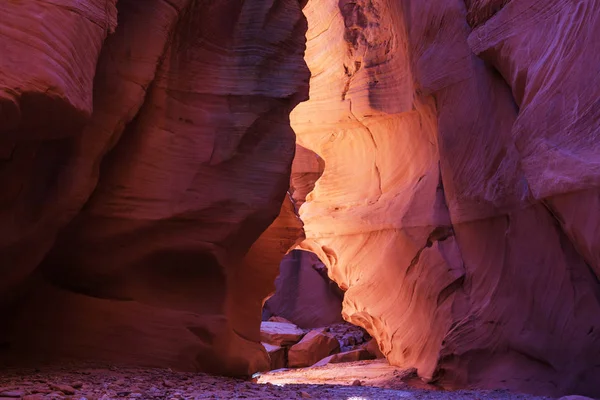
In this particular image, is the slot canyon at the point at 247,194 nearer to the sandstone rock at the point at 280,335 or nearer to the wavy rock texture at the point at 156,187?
the wavy rock texture at the point at 156,187

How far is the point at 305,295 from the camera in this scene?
1989 cm

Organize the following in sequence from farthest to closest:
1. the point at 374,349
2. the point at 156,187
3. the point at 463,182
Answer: the point at 374,349 < the point at 463,182 < the point at 156,187

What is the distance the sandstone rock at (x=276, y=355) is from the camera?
48.7ft

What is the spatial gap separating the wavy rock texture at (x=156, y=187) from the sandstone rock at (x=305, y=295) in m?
12.6

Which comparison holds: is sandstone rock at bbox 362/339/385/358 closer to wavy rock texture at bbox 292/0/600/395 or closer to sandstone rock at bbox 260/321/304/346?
sandstone rock at bbox 260/321/304/346

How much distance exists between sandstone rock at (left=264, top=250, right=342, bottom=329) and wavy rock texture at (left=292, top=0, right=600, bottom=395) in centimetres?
669

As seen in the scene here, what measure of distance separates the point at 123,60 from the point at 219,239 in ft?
6.53

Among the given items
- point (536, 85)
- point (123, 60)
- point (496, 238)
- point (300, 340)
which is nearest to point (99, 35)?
point (123, 60)

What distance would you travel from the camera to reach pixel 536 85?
6.97 metres

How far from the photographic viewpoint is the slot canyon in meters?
4.62

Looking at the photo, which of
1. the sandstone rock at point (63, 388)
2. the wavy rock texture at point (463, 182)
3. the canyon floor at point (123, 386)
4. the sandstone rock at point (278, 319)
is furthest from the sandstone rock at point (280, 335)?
the sandstone rock at point (63, 388)

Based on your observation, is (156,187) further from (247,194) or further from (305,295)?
(305,295)

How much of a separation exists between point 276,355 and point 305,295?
192 inches

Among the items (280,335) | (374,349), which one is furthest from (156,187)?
(280,335)
